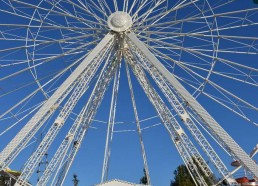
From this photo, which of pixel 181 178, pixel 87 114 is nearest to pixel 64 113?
pixel 87 114

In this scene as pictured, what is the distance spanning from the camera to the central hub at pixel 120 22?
26891 millimetres

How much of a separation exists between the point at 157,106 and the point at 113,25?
6.03 metres

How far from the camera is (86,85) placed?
27.2 metres

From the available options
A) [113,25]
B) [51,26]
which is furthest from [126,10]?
[51,26]

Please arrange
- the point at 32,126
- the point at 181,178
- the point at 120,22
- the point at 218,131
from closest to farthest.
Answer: the point at 218,131, the point at 32,126, the point at 120,22, the point at 181,178

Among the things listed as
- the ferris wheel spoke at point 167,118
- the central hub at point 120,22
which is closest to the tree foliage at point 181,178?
the ferris wheel spoke at point 167,118

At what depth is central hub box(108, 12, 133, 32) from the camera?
26891mm

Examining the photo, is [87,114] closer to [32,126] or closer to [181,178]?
[32,126]

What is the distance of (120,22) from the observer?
27.0 metres

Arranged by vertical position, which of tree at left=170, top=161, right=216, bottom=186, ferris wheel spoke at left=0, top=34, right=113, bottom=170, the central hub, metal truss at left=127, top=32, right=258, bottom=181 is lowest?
metal truss at left=127, top=32, right=258, bottom=181

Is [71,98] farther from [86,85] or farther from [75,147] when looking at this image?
[75,147]

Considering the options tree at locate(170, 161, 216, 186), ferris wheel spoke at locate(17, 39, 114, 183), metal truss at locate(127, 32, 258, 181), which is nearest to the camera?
metal truss at locate(127, 32, 258, 181)

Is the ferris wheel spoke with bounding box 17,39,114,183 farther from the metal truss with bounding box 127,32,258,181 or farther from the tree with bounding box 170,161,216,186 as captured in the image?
the tree with bounding box 170,161,216,186

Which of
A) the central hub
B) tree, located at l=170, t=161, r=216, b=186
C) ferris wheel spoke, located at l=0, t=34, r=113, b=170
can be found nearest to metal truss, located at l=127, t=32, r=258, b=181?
ferris wheel spoke, located at l=0, t=34, r=113, b=170
